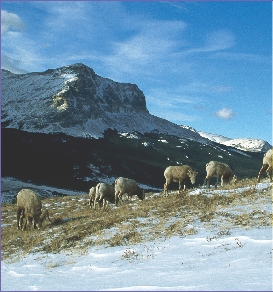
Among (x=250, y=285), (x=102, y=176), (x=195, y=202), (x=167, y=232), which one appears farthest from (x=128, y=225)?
(x=102, y=176)

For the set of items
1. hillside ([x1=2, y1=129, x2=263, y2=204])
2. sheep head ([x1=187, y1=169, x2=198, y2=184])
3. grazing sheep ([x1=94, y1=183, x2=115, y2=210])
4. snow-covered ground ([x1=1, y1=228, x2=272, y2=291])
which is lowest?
snow-covered ground ([x1=1, y1=228, x2=272, y2=291])

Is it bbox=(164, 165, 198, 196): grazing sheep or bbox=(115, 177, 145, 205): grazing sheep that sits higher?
bbox=(164, 165, 198, 196): grazing sheep

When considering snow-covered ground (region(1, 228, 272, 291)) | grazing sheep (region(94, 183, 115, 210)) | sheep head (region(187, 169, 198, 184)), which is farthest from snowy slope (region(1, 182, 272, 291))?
grazing sheep (region(94, 183, 115, 210))

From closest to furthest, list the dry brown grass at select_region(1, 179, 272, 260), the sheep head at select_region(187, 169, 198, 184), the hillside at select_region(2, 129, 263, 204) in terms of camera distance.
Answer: the dry brown grass at select_region(1, 179, 272, 260) < the sheep head at select_region(187, 169, 198, 184) < the hillside at select_region(2, 129, 263, 204)

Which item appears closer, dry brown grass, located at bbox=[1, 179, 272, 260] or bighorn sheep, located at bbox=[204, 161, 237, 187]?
dry brown grass, located at bbox=[1, 179, 272, 260]

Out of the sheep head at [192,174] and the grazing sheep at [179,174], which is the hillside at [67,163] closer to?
the grazing sheep at [179,174]

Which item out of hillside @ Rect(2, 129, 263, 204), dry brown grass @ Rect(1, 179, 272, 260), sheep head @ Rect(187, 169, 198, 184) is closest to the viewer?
dry brown grass @ Rect(1, 179, 272, 260)

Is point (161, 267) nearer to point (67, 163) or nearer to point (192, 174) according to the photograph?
point (192, 174)

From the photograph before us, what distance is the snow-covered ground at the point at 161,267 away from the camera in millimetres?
7137

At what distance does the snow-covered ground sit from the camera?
714cm

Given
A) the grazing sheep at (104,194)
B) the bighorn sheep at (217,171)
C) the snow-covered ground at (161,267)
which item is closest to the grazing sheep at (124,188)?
the grazing sheep at (104,194)

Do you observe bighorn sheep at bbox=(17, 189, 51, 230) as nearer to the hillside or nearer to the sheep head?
the sheep head

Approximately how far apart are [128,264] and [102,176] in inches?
5140

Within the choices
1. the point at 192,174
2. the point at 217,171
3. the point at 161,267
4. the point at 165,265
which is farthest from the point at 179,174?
the point at 161,267
